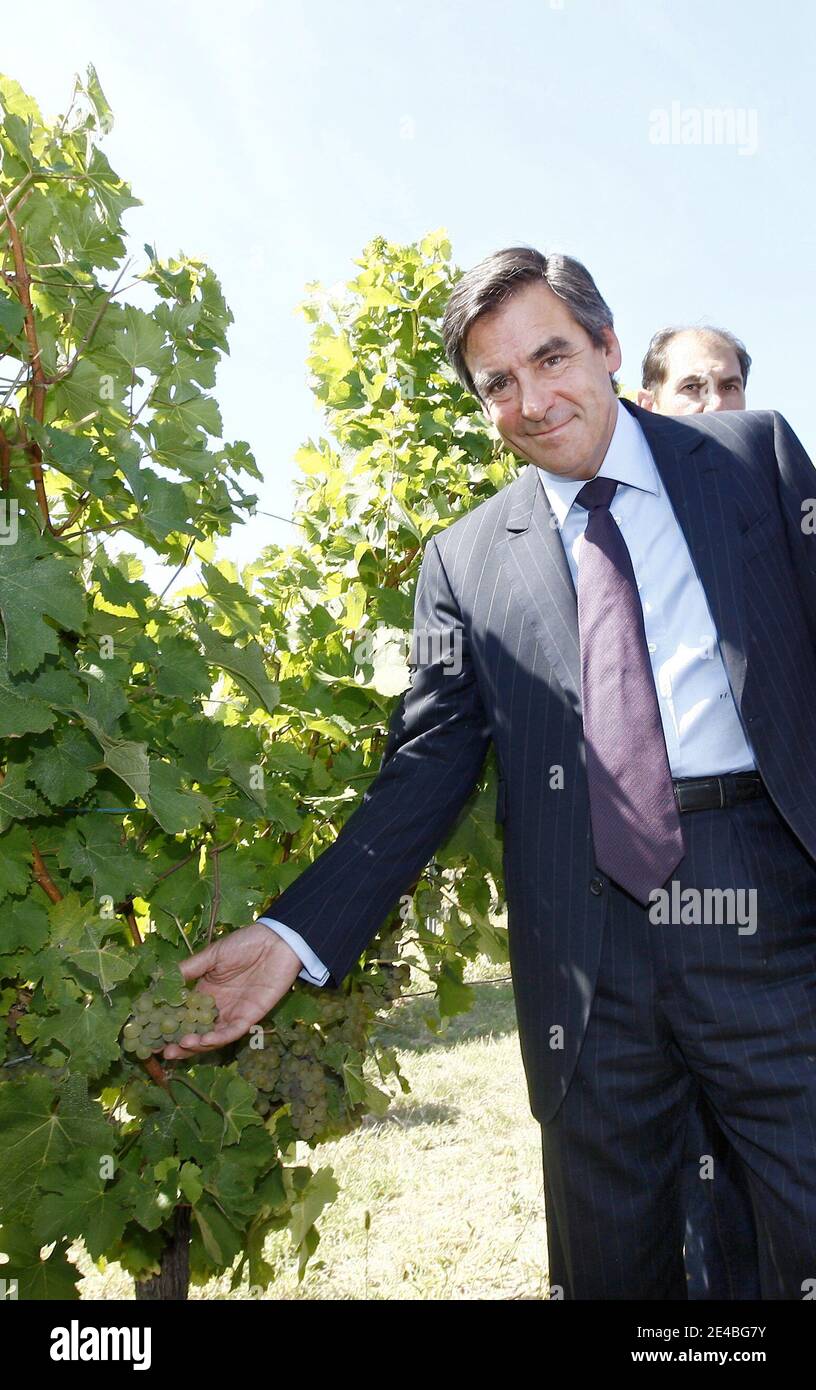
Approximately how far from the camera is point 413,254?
2.78 meters

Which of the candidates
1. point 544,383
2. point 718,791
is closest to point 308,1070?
point 718,791

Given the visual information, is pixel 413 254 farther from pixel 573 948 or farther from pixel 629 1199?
pixel 629 1199

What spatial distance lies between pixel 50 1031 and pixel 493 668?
0.98 meters

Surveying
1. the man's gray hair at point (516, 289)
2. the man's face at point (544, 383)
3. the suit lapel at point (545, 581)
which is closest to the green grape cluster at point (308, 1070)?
the suit lapel at point (545, 581)

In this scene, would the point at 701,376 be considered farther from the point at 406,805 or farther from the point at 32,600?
the point at 32,600

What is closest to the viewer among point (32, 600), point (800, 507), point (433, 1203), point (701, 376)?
point (32, 600)

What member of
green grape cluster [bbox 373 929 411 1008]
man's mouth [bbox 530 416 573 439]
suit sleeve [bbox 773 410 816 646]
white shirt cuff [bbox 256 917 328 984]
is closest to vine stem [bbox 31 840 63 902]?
white shirt cuff [bbox 256 917 328 984]

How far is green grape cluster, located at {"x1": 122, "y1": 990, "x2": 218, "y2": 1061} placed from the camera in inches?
72.7

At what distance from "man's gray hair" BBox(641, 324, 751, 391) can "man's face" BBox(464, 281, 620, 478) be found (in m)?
1.32

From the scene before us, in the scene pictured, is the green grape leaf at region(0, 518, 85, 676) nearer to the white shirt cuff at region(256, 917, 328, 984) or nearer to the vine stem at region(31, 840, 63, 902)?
the vine stem at region(31, 840, 63, 902)

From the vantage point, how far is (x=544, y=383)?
2.04 m

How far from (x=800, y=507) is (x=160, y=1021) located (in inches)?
55.2

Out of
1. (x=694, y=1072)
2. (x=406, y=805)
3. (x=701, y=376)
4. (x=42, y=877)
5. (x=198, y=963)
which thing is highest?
(x=701, y=376)
